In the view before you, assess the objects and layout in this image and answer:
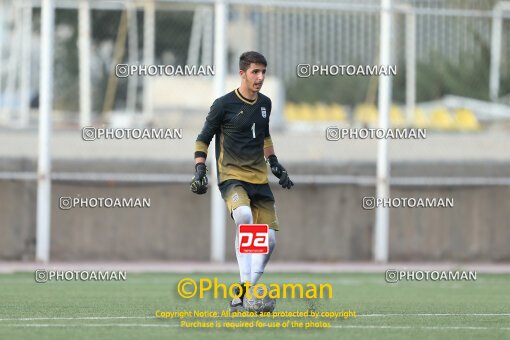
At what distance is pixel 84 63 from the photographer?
851 inches

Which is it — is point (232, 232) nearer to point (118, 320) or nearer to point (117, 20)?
point (117, 20)

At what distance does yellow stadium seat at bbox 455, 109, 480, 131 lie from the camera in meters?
23.4

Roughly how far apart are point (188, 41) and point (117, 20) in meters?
2.05

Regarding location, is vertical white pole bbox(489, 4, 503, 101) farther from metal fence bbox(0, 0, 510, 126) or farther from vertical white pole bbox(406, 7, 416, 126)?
vertical white pole bbox(406, 7, 416, 126)

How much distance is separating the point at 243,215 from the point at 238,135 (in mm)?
735

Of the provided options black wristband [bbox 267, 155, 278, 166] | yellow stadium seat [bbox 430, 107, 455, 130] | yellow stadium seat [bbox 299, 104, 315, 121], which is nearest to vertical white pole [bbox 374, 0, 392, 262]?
yellow stadium seat [bbox 430, 107, 455, 130]

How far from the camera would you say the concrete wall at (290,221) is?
19.2m

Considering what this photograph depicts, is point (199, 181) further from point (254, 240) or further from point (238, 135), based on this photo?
point (254, 240)

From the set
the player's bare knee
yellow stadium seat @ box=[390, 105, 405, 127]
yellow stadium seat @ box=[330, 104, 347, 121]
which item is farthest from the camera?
yellow stadium seat @ box=[330, 104, 347, 121]

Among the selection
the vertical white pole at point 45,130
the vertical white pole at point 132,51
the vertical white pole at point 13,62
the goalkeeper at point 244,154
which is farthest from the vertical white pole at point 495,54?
the goalkeeper at point 244,154

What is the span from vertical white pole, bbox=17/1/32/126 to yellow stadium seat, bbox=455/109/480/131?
25.4 ft

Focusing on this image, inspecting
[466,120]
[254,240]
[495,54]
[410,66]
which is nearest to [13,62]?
[410,66]

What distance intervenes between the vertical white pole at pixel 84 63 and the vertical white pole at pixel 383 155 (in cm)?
488

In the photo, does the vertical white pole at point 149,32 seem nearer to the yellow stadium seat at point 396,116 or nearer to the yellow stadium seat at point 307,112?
the yellow stadium seat at point 307,112
